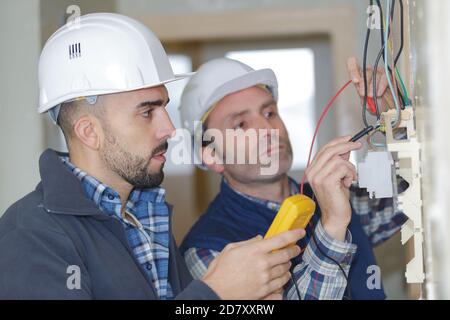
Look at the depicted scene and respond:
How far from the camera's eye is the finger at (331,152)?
1516 mm

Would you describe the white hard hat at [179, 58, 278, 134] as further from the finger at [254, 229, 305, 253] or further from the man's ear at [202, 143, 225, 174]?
the finger at [254, 229, 305, 253]

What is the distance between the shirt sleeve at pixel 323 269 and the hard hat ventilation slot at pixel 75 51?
676 mm

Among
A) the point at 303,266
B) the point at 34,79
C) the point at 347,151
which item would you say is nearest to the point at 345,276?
the point at 303,266

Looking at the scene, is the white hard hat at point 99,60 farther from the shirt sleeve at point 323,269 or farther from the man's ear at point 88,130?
the shirt sleeve at point 323,269

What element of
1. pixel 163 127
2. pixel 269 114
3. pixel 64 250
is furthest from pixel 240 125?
pixel 64 250

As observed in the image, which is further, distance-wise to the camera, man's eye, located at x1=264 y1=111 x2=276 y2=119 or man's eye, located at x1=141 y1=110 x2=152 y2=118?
man's eye, located at x1=264 y1=111 x2=276 y2=119

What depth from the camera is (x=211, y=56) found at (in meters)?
3.56

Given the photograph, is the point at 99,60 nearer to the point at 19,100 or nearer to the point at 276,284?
the point at 276,284

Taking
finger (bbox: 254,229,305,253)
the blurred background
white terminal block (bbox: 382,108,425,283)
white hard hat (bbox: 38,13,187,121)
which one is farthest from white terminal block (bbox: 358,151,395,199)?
white hard hat (bbox: 38,13,187,121)

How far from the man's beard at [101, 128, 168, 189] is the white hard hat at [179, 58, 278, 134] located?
508mm

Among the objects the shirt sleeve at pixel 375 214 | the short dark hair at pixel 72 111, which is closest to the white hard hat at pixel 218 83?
the shirt sleeve at pixel 375 214

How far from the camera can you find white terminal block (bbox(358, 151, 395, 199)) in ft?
4.65

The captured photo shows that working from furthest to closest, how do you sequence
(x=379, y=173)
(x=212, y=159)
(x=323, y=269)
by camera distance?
(x=212, y=159) → (x=323, y=269) → (x=379, y=173)

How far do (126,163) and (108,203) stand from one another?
0.10m
